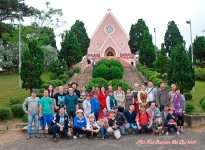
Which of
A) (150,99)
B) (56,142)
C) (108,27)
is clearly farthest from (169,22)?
(56,142)

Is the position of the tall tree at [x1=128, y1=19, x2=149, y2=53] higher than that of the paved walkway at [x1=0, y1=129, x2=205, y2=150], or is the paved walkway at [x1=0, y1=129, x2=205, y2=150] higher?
the tall tree at [x1=128, y1=19, x2=149, y2=53]

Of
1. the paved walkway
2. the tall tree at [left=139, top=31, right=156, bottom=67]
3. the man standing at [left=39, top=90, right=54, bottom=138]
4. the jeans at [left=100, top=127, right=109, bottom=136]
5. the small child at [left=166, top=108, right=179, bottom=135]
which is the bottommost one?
the paved walkway

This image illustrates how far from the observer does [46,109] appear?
8.86 meters

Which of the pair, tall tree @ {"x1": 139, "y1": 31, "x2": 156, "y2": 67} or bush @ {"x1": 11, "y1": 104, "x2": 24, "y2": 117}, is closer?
bush @ {"x1": 11, "y1": 104, "x2": 24, "y2": 117}

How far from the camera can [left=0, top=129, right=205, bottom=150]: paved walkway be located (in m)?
7.80

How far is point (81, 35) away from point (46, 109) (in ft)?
100

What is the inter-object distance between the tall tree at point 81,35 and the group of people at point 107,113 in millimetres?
28870

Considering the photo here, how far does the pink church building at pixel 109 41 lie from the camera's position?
38.3 metres

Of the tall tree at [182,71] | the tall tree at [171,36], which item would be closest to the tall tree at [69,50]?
the tall tree at [182,71]

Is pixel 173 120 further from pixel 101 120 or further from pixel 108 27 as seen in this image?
pixel 108 27

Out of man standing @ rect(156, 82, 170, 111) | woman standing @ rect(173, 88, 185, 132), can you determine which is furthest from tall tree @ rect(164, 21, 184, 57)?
woman standing @ rect(173, 88, 185, 132)

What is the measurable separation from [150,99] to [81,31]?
3030 centimetres

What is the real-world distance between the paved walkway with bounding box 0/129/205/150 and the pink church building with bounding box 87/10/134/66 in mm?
29248

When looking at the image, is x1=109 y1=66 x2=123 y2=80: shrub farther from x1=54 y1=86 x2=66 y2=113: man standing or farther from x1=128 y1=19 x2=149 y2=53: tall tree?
x1=128 y1=19 x2=149 y2=53: tall tree
